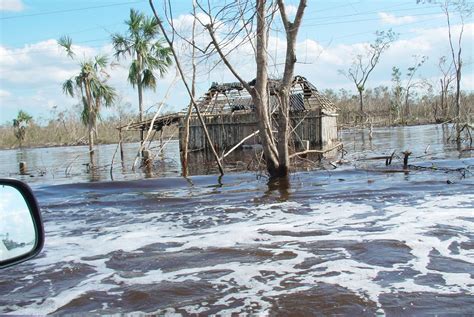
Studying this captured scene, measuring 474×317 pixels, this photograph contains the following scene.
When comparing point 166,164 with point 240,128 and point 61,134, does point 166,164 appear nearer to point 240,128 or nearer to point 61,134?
point 240,128

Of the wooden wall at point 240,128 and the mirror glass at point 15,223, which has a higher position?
the wooden wall at point 240,128

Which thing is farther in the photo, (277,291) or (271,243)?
(271,243)

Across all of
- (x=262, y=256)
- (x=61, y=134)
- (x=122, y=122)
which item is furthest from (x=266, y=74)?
(x=61, y=134)

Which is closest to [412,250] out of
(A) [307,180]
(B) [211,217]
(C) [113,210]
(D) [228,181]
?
(B) [211,217]

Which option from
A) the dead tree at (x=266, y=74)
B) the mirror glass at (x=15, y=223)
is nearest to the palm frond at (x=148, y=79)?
the dead tree at (x=266, y=74)

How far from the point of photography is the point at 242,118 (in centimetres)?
2739

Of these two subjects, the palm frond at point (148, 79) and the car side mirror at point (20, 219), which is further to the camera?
the palm frond at point (148, 79)

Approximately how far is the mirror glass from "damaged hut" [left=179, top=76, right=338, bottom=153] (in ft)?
77.6

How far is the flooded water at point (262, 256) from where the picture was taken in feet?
13.7

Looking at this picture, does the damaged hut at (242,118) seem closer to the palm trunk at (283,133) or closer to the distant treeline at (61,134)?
the palm trunk at (283,133)

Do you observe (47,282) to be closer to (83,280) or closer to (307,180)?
(83,280)

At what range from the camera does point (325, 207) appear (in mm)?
8883

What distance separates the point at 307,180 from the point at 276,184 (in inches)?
43.2

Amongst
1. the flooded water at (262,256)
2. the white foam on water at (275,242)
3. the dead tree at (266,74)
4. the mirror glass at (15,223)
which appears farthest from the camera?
the dead tree at (266,74)
